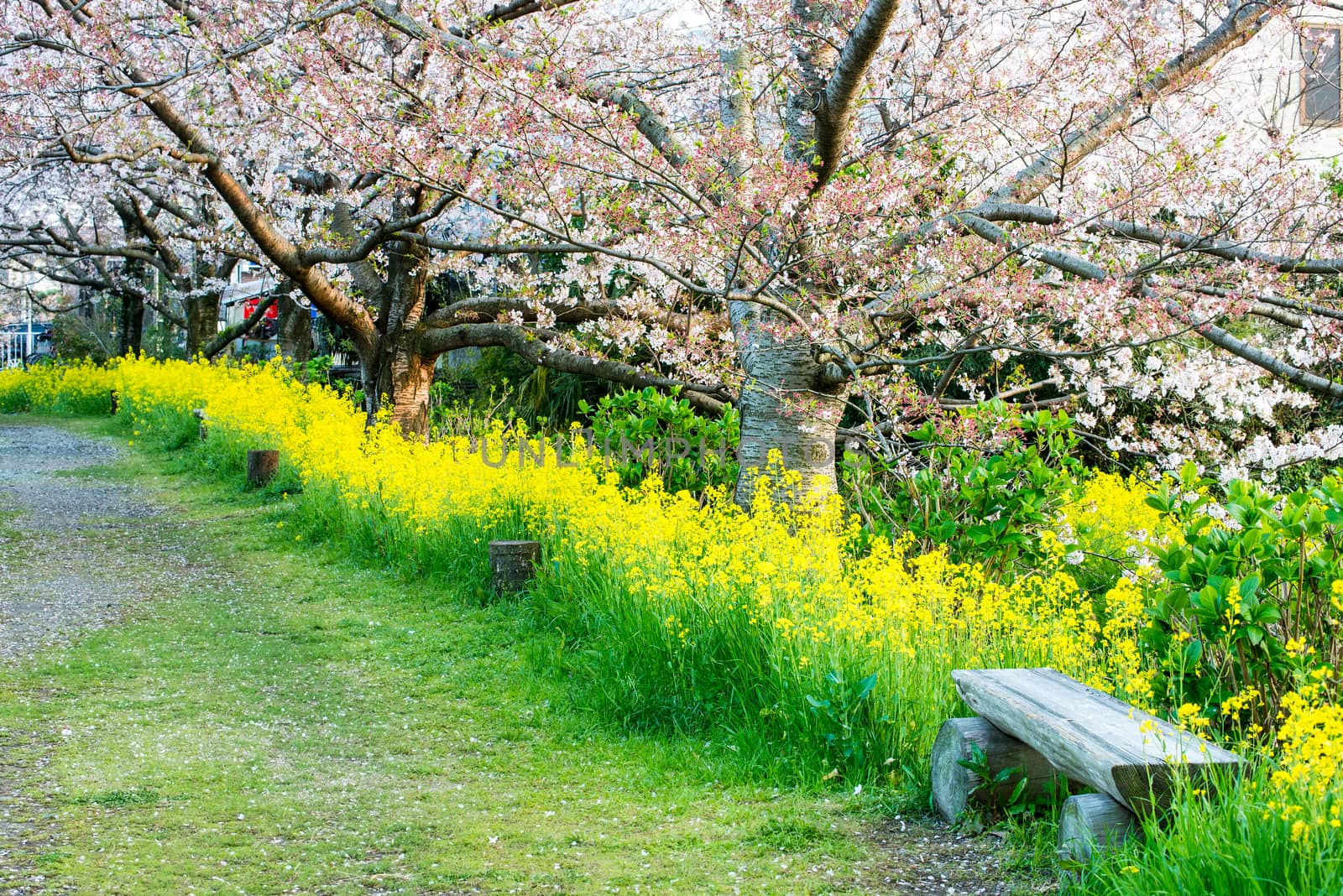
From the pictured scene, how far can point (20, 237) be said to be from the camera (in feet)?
76.4

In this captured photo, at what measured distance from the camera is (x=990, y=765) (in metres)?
3.76

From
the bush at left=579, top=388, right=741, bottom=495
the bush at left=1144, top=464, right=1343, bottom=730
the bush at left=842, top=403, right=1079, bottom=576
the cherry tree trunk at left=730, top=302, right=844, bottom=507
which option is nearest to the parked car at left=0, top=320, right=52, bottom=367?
the bush at left=579, top=388, right=741, bottom=495

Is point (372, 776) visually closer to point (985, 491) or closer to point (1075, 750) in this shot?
point (1075, 750)

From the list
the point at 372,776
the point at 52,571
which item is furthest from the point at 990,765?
the point at 52,571

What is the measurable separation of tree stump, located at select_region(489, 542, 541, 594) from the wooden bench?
3.72m

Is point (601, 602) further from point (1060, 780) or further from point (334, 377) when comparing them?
point (334, 377)

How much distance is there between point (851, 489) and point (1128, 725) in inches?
184

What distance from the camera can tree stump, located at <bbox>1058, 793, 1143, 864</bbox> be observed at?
316 cm

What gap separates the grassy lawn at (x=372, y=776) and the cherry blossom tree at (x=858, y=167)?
2.29 metres

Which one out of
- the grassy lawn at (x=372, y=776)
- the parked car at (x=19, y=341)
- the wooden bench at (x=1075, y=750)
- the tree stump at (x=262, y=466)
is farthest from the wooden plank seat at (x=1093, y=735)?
the parked car at (x=19, y=341)

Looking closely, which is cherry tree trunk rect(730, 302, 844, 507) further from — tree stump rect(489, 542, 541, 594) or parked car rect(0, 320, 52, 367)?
parked car rect(0, 320, 52, 367)

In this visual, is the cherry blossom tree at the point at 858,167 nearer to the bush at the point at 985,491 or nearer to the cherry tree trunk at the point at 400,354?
the bush at the point at 985,491

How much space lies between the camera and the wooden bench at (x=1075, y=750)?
3.07 meters

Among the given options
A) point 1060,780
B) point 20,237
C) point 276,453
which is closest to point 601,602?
point 1060,780
